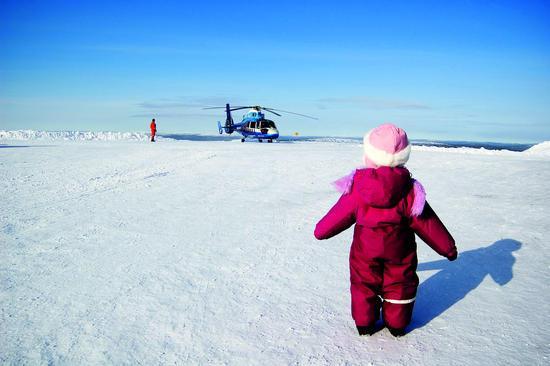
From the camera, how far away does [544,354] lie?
7.13ft

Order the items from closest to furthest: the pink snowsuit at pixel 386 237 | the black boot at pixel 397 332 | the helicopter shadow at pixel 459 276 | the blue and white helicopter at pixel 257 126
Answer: the pink snowsuit at pixel 386 237
the black boot at pixel 397 332
the helicopter shadow at pixel 459 276
the blue and white helicopter at pixel 257 126

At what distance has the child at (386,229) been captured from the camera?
223 cm

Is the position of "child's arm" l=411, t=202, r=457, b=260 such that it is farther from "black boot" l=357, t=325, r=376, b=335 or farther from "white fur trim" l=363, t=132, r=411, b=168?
"black boot" l=357, t=325, r=376, b=335

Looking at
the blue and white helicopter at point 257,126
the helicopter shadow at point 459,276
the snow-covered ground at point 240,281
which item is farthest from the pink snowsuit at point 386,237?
the blue and white helicopter at point 257,126

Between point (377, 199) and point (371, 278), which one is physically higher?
point (377, 199)

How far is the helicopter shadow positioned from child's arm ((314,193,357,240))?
0.84 metres

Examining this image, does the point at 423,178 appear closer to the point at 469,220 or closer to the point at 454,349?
the point at 469,220

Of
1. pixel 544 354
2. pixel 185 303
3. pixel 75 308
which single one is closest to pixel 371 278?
pixel 544 354

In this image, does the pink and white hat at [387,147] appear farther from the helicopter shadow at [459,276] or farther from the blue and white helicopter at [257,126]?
the blue and white helicopter at [257,126]

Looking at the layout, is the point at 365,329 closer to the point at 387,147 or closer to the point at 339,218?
the point at 339,218

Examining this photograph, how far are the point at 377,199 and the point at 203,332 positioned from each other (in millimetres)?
1402

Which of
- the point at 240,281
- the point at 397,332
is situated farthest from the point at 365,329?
the point at 240,281

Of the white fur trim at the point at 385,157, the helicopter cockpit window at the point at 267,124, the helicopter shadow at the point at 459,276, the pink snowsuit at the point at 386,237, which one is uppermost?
the helicopter cockpit window at the point at 267,124

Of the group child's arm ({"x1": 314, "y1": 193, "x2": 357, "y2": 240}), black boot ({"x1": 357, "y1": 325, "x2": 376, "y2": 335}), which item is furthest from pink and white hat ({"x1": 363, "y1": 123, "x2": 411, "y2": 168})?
black boot ({"x1": 357, "y1": 325, "x2": 376, "y2": 335})
